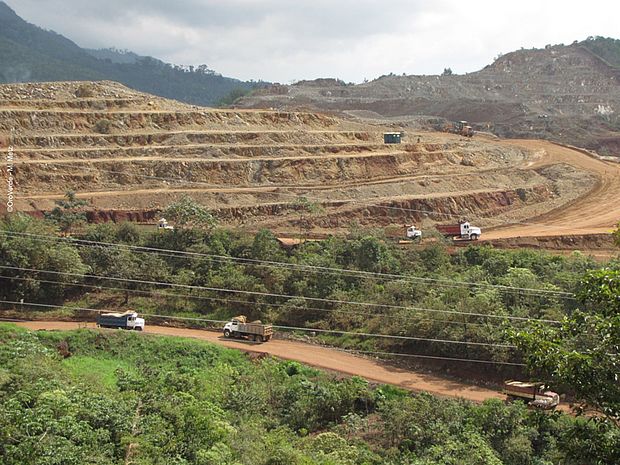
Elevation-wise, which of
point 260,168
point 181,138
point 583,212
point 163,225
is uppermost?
point 181,138

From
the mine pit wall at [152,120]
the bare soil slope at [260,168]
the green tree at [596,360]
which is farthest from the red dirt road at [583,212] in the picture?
the green tree at [596,360]

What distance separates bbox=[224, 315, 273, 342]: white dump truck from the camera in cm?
3147

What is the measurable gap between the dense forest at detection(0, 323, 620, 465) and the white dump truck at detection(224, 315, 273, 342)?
218 cm

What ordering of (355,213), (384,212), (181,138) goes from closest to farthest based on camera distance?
(355,213), (384,212), (181,138)

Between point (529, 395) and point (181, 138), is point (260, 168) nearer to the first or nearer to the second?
point (181, 138)

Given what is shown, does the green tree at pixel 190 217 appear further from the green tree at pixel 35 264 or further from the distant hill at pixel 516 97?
the distant hill at pixel 516 97

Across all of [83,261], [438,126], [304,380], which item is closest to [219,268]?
[83,261]

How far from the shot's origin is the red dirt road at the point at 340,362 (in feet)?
87.9

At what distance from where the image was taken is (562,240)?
4228 cm

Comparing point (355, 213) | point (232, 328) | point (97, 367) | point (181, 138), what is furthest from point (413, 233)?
point (181, 138)

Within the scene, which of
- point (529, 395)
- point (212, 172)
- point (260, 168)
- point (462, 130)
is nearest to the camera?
point (529, 395)

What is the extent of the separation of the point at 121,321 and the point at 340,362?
10.4 meters

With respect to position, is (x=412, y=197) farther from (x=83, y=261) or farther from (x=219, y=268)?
(x=83, y=261)

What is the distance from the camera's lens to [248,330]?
3162cm
